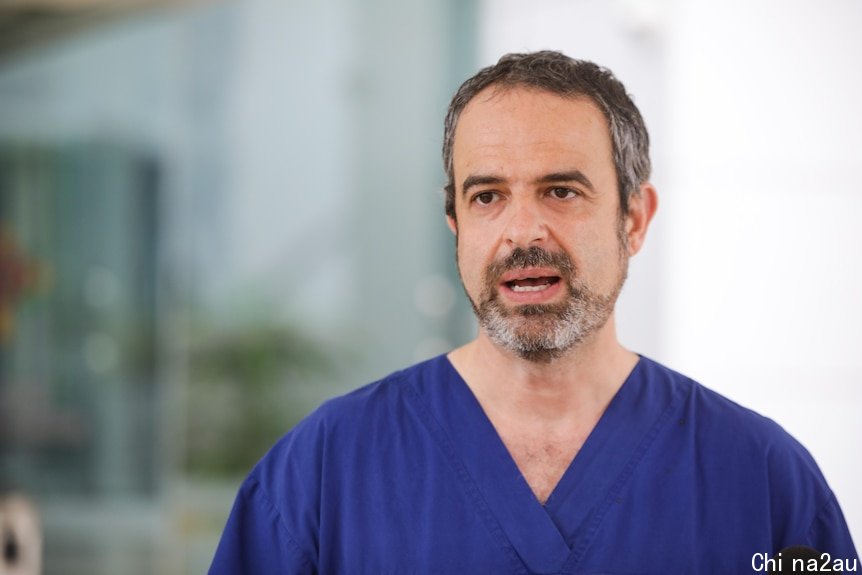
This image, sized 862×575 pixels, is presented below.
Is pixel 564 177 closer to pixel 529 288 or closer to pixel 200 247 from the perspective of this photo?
pixel 529 288

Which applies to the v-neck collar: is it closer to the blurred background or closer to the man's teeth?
the man's teeth

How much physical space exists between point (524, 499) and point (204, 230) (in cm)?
317

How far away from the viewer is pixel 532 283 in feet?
4.60

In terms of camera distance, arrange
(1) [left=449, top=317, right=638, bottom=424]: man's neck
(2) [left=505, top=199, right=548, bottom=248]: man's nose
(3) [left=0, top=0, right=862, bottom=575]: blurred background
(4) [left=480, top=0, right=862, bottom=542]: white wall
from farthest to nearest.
→ (3) [left=0, top=0, right=862, bottom=575]: blurred background < (4) [left=480, top=0, right=862, bottom=542]: white wall < (1) [left=449, top=317, right=638, bottom=424]: man's neck < (2) [left=505, top=199, right=548, bottom=248]: man's nose

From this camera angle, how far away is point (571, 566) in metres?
1.37

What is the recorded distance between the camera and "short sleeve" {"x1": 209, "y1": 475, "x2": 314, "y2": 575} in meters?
1.41

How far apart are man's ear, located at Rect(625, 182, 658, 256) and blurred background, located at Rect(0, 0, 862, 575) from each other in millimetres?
1932

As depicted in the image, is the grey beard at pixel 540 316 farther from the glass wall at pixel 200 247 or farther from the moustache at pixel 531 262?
the glass wall at pixel 200 247

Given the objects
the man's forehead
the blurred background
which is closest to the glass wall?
the blurred background

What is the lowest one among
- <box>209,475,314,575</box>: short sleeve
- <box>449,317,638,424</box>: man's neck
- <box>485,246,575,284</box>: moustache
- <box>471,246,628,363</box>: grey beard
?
<box>209,475,314,575</box>: short sleeve

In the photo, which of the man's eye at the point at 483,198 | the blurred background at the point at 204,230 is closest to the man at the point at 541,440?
the man's eye at the point at 483,198

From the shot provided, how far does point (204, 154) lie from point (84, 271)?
2.49 feet

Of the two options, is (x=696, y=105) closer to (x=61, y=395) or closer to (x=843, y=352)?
(x=843, y=352)

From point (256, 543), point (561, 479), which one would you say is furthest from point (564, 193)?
point (256, 543)
